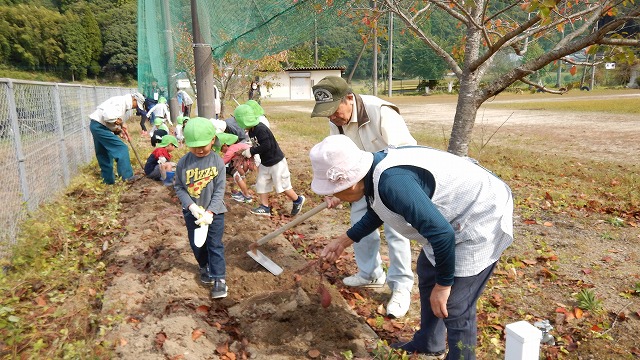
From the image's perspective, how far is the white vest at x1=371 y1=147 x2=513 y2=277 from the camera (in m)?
2.06

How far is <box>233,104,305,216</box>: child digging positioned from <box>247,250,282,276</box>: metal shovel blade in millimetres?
1646

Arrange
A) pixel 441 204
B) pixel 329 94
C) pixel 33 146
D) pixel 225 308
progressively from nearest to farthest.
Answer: pixel 441 204 < pixel 329 94 < pixel 225 308 < pixel 33 146

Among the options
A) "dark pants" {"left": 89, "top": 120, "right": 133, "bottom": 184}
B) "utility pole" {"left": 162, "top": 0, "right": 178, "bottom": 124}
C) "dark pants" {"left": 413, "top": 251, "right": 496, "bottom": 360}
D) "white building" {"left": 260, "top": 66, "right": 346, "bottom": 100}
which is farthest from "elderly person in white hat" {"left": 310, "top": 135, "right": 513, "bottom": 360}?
"white building" {"left": 260, "top": 66, "right": 346, "bottom": 100}

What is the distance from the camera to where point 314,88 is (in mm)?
3092

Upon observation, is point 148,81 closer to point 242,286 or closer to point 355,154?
point 242,286

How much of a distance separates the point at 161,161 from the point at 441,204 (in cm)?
606

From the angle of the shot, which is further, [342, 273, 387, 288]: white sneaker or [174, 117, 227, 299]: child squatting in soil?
[342, 273, 387, 288]: white sneaker

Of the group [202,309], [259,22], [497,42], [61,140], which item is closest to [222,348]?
[202,309]

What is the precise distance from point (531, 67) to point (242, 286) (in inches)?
119

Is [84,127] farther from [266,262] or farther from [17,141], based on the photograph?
[266,262]

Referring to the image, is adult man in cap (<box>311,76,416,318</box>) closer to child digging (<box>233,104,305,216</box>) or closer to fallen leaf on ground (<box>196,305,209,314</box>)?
fallen leaf on ground (<box>196,305,209,314</box>)

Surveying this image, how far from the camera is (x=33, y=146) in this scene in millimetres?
5617

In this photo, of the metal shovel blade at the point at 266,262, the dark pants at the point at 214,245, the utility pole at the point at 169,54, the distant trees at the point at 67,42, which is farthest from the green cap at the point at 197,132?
the distant trees at the point at 67,42

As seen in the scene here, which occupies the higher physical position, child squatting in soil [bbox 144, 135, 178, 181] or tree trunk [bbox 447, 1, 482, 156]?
tree trunk [bbox 447, 1, 482, 156]
